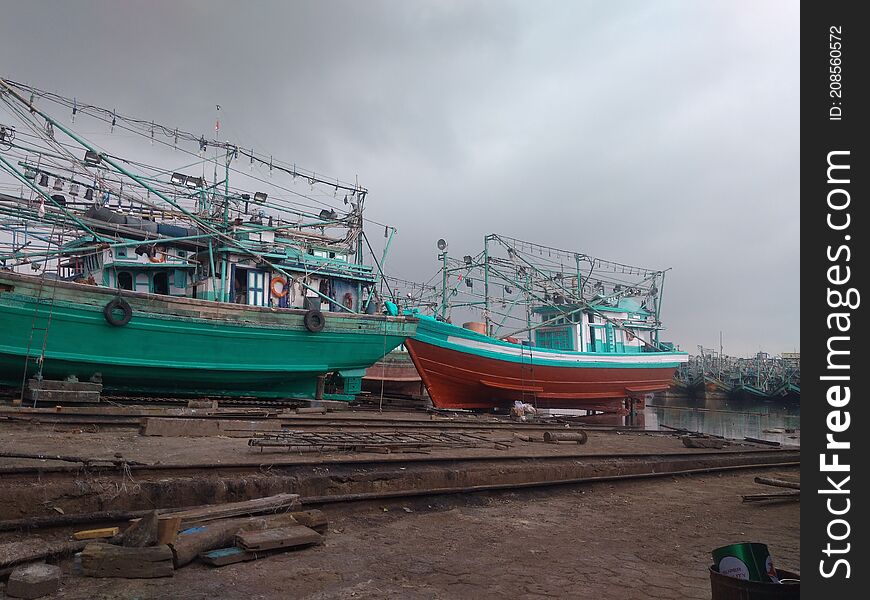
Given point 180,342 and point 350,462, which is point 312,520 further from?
point 180,342

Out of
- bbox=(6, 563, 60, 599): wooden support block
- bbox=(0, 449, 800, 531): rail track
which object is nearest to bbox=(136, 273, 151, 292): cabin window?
bbox=(0, 449, 800, 531): rail track

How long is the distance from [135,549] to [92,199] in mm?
18278

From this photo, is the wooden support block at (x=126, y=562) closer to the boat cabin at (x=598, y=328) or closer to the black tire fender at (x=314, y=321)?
the black tire fender at (x=314, y=321)

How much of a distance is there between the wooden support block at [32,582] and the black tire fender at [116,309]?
472 inches

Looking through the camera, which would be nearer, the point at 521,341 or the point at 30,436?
the point at 30,436

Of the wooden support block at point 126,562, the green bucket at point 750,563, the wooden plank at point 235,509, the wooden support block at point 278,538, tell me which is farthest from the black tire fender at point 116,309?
the green bucket at point 750,563

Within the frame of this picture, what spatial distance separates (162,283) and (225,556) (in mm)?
16491

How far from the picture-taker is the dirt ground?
3.82 m
